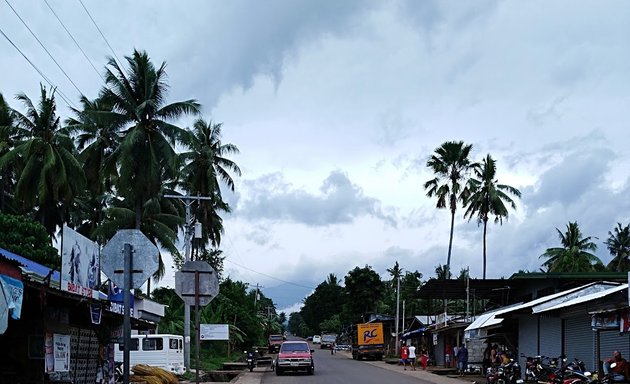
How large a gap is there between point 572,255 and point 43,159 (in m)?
45.3

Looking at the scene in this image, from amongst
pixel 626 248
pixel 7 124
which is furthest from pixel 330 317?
pixel 7 124

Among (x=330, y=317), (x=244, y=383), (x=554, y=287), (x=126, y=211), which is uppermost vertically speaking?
(x=126, y=211)

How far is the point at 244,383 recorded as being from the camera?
28.6 metres

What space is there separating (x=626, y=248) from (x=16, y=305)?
76.9m

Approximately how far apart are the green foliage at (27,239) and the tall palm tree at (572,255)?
43639 millimetres

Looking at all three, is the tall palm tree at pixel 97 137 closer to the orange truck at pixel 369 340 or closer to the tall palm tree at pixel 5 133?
the tall palm tree at pixel 5 133

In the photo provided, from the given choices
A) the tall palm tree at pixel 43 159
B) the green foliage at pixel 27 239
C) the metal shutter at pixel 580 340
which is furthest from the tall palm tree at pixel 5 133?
the metal shutter at pixel 580 340

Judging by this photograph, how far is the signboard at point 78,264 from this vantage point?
12547 mm

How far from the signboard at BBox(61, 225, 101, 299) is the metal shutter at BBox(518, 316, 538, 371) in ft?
67.8

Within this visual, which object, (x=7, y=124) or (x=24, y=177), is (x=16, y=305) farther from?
(x=7, y=124)

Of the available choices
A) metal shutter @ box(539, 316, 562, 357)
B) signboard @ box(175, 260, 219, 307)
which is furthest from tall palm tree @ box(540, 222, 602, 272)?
signboard @ box(175, 260, 219, 307)

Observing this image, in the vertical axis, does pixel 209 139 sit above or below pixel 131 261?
above

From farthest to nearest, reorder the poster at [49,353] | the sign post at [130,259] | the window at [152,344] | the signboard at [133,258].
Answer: the window at [152,344] < the poster at [49,353] < the signboard at [133,258] < the sign post at [130,259]

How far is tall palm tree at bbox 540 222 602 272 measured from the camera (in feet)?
200
